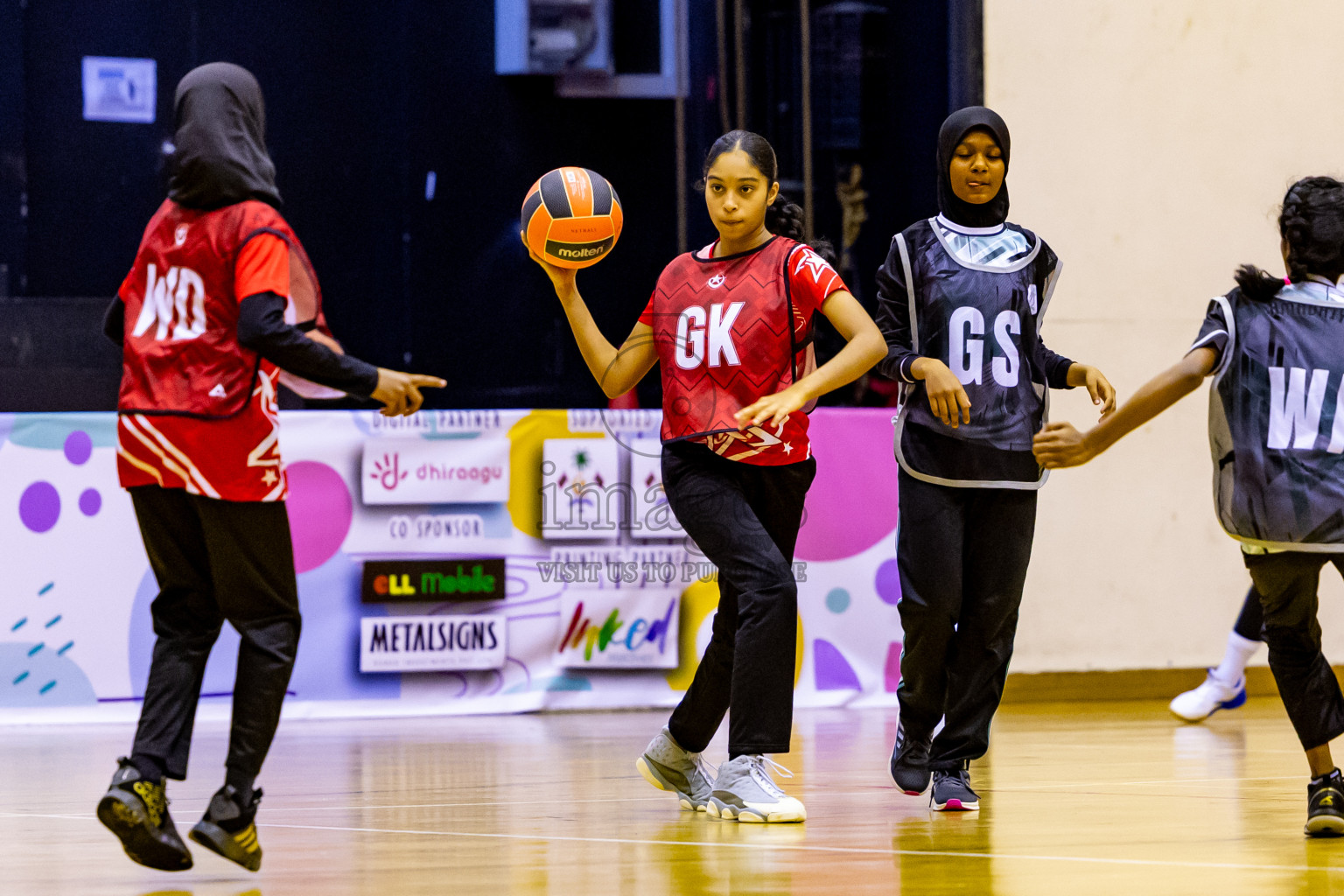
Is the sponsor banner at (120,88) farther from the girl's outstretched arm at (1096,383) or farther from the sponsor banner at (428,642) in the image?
the girl's outstretched arm at (1096,383)

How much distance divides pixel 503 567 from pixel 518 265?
110 inches

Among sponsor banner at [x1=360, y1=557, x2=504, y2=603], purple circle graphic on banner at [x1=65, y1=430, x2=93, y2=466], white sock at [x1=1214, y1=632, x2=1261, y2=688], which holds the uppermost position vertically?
purple circle graphic on banner at [x1=65, y1=430, x2=93, y2=466]

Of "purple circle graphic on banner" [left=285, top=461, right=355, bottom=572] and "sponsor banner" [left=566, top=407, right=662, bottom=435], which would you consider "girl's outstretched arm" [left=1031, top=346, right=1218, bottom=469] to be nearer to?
"sponsor banner" [left=566, top=407, right=662, bottom=435]

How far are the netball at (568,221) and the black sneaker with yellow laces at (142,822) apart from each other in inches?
60.0

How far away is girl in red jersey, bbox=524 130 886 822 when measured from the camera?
3.39 metres

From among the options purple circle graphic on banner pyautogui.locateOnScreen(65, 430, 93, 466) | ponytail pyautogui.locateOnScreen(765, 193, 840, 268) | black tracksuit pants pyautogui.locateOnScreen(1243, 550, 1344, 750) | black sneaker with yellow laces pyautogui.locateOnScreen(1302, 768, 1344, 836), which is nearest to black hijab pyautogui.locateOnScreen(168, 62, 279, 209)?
ponytail pyautogui.locateOnScreen(765, 193, 840, 268)

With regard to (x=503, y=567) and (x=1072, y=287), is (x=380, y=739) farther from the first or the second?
(x=1072, y=287)

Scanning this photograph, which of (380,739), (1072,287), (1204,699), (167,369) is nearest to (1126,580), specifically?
(1204,699)

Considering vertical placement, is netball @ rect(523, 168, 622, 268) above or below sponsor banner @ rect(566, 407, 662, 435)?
above

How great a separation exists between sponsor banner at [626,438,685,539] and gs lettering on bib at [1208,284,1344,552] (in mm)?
2871

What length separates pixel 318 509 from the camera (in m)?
5.69

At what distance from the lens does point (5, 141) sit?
25.0 feet

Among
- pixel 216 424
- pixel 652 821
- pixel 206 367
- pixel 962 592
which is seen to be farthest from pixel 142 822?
pixel 962 592

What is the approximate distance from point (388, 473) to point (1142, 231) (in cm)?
328
